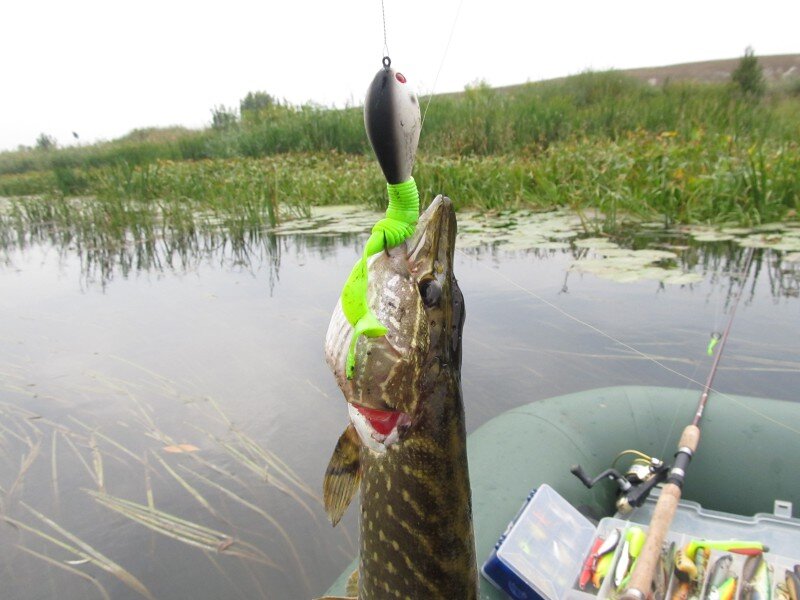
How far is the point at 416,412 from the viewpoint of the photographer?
112cm

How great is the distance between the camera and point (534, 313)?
14.8 ft

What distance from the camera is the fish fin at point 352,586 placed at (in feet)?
5.21

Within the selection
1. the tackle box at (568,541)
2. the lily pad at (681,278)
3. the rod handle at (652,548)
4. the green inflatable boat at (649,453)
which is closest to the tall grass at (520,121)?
the lily pad at (681,278)

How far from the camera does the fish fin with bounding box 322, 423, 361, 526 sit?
4.11 feet

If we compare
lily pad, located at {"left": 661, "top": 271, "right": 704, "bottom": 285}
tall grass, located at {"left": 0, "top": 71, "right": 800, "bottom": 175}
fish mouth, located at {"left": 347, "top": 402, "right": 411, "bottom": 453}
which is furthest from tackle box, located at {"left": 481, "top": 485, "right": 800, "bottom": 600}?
tall grass, located at {"left": 0, "top": 71, "right": 800, "bottom": 175}

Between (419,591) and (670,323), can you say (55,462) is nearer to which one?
(419,591)

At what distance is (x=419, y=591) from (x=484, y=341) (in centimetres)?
301

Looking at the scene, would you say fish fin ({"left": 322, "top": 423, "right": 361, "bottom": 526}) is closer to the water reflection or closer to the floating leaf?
the floating leaf

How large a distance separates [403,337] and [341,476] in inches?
14.5

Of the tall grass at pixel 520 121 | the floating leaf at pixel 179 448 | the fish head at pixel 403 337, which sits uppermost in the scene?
the tall grass at pixel 520 121

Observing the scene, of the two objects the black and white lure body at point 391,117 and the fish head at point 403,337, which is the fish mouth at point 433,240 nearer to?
the fish head at point 403,337

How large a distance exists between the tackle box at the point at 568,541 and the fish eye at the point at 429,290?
893 millimetres

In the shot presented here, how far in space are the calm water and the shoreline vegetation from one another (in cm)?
120

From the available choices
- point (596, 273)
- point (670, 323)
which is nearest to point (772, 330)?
point (670, 323)
